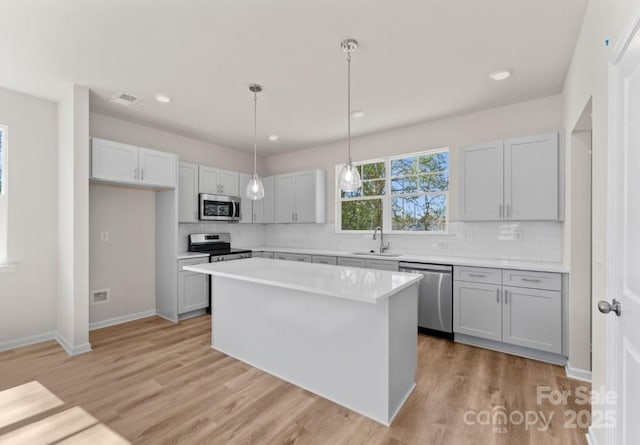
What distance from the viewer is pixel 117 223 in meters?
4.11

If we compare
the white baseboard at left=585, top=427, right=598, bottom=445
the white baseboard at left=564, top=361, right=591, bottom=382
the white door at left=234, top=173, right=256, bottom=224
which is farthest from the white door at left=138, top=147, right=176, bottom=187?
the white baseboard at left=564, top=361, right=591, bottom=382

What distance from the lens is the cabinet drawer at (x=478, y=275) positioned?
3182 millimetres

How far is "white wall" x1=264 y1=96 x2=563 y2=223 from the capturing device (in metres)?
3.45

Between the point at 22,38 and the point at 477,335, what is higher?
the point at 22,38

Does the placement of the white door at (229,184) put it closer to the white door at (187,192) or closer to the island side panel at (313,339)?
the white door at (187,192)

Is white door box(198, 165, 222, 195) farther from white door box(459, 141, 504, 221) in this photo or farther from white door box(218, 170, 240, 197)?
white door box(459, 141, 504, 221)

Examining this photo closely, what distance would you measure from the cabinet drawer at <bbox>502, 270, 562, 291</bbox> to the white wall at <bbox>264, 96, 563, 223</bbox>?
1100 mm

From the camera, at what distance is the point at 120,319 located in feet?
13.5

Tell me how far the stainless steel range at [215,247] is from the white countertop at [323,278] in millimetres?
1491

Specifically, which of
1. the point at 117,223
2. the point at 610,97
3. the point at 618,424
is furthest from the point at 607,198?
the point at 117,223

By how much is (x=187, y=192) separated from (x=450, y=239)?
145 inches

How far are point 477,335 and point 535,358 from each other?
20.3 inches

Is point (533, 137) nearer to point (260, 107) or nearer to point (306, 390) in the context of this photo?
point (260, 107)

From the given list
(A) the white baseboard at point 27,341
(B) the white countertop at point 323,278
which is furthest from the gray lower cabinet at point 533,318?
(A) the white baseboard at point 27,341
